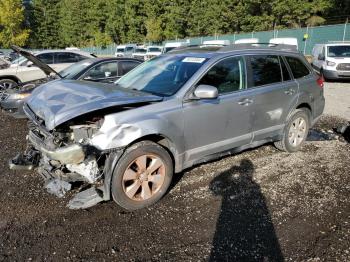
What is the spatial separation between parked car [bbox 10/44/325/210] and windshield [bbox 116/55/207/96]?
0.06 feet

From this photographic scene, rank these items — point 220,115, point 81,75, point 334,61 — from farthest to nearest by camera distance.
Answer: point 334,61
point 81,75
point 220,115

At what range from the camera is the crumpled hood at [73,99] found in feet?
12.6

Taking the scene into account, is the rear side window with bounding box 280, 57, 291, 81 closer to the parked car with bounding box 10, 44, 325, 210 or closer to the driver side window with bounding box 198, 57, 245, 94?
the parked car with bounding box 10, 44, 325, 210

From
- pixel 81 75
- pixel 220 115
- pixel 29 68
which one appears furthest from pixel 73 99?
pixel 29 68

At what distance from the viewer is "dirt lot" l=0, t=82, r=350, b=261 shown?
11.3ft

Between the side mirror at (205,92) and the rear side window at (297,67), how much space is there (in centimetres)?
223

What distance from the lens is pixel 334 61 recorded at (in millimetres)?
16359

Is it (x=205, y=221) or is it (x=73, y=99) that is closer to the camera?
(x=205, y=221)

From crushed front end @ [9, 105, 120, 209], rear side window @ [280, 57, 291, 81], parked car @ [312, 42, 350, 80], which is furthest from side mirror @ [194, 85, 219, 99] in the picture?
parked car @ [312, 42, 350, 80]

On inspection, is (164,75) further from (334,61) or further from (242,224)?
(334,61)

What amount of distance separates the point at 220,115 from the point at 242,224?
1.52 m

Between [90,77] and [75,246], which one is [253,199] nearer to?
[75,246]

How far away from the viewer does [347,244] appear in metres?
3.60

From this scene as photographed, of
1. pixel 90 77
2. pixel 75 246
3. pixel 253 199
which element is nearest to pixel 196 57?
pixel 253 199
